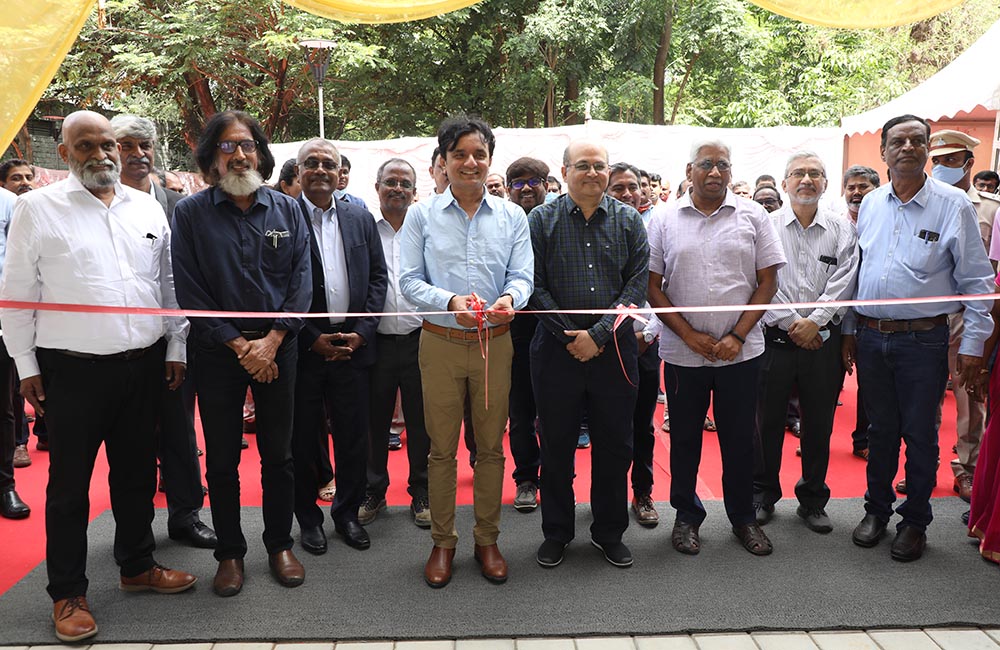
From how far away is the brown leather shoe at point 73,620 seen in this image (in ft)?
Answer: 9.42

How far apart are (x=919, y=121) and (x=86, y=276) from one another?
3836mm

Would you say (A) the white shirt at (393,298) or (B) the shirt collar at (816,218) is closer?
(B) the shirt collar at (816,218)

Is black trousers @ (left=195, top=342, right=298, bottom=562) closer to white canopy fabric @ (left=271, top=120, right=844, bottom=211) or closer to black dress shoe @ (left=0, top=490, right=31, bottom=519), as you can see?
black dress shoe @ (left=0, top=490, right=31, bottom=519)

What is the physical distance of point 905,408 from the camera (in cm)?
357

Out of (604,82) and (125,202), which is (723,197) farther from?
(604,82)

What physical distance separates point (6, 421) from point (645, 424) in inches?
145

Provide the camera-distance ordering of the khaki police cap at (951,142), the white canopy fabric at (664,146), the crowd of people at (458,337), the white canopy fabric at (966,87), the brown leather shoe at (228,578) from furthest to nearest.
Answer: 1. the white canopy fabric at (664,146)
2. the white canopy fabric at (966,87)
3. the khaki police cap at (951,142)
4. the brown leather shoe at (228,578)
5. the crowd of people at (458,337)

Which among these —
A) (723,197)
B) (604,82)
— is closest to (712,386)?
(723,197)

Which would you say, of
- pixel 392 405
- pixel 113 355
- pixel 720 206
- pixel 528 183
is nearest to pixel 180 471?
pixel 113 355

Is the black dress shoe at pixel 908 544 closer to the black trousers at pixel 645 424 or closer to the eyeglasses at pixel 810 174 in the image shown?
the black trousers at pixel 645 424

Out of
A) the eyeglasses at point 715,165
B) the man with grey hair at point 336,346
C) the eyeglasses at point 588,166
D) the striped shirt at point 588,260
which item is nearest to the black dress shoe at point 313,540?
the man with grey hair at point 336,346

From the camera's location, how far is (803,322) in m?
3.73

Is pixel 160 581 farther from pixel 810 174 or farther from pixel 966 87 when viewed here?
pixel 966 87

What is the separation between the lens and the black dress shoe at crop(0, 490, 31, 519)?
13.6ft
